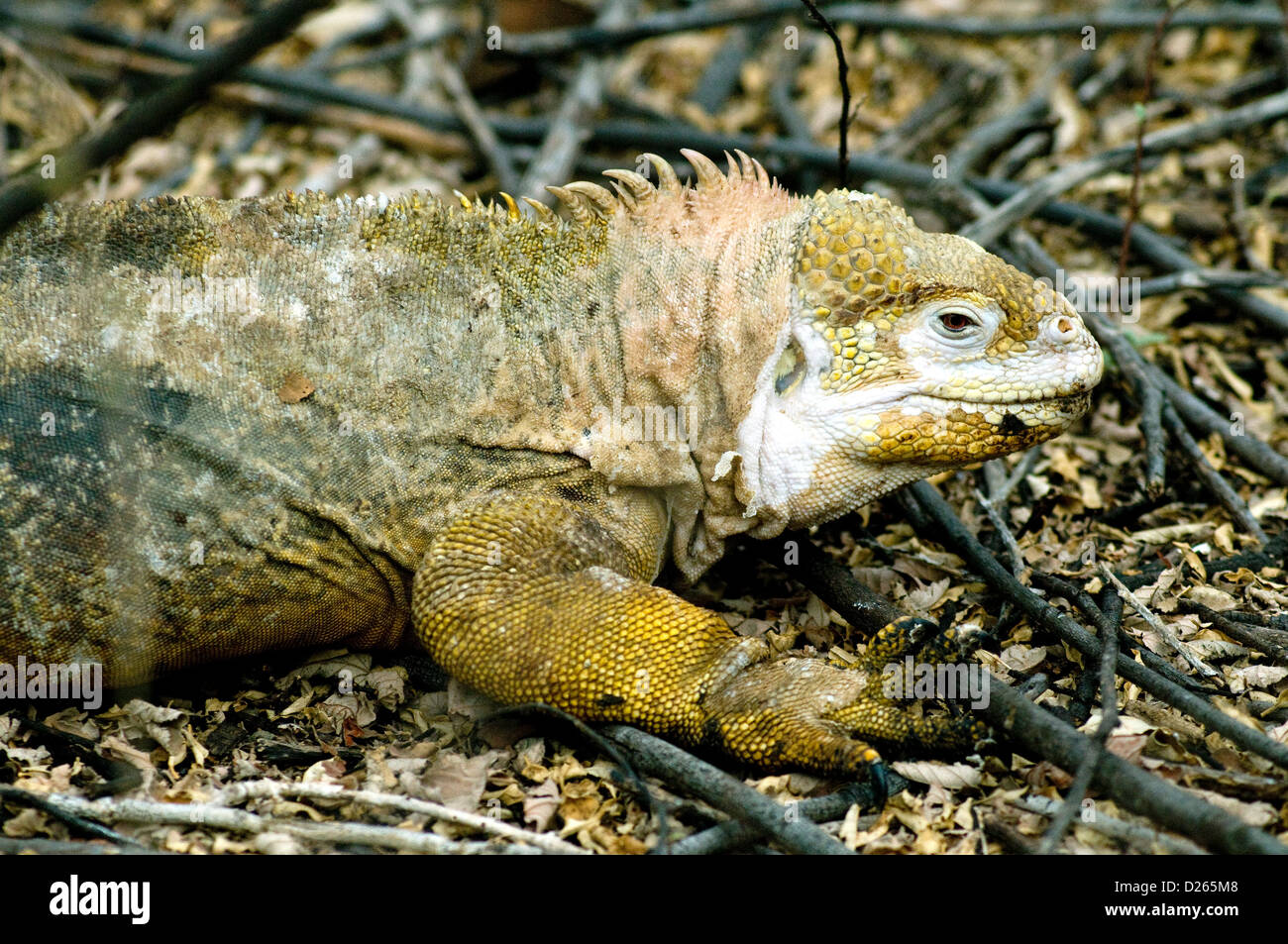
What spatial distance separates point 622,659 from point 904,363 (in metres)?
1.84

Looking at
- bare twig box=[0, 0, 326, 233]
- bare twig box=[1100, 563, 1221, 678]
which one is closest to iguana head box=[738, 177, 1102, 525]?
bare twig box=[1100, 563, 1221, 678]

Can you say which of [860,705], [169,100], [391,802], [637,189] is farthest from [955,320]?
[169,100]

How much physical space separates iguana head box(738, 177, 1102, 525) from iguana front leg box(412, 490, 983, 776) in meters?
0.89

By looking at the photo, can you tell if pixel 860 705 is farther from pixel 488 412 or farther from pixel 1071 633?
pixel 488 412

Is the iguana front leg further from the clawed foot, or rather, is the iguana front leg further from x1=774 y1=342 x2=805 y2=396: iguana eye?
x1=774 y1=342 x2=805 y2=396: iguana eye

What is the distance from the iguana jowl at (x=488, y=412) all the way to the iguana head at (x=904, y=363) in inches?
0.5

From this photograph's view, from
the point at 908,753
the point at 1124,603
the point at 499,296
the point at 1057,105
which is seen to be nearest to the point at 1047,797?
the point at 908,753

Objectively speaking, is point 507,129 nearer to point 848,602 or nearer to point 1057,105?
point 1057,105

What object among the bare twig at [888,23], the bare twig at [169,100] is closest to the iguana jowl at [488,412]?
the bare twig at [169,100]

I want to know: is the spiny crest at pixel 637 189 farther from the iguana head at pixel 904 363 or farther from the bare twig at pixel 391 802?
the bare twig at pixel 391 802

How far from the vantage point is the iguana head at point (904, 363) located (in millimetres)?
5203

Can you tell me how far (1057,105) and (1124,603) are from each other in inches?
225

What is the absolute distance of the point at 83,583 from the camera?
4996mm

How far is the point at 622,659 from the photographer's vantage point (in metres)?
4.80
